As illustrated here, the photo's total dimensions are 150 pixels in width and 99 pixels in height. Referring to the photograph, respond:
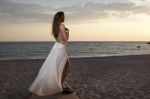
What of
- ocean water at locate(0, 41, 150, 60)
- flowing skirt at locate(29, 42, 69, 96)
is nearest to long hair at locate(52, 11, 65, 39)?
flowing skirt at locate(29, 42, 69, 96)

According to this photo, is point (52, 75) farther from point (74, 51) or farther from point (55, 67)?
point (74, 51)

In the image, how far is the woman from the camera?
942 cm

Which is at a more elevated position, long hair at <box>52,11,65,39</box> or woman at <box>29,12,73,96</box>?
long hair at <box>52,11,65,39</box>

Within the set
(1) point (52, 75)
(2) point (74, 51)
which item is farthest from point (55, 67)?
(2) point (74, 51)

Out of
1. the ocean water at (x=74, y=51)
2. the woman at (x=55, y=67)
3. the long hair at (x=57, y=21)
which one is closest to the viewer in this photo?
the long hair at (x=57, y=21)

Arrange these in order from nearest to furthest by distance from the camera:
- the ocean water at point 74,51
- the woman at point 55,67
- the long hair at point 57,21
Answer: the long hair at point 57,21
the woman at point 55,67
the ocean water at point 74,51

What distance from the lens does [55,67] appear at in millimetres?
9562

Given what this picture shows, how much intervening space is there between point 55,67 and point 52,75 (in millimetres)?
249

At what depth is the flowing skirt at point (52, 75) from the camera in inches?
372

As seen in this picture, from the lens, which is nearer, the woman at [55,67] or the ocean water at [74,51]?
the woman at [55,67]

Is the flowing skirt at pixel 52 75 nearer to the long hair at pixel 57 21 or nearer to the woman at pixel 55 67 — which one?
the woman at pixel 55 67

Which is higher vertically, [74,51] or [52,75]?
[52,75]

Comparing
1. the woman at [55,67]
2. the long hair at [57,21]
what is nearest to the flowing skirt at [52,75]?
the woman at [55,67]

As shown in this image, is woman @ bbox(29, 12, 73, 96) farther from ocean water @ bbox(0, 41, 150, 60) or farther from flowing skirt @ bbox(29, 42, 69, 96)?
ocean water @ bbox(0, 41, 150, 60)
